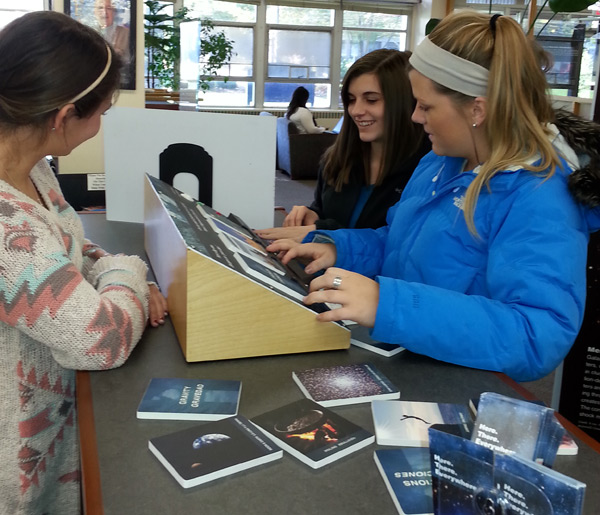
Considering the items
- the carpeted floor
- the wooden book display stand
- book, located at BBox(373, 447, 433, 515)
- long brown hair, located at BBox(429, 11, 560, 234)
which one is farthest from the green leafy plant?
book, located at BBox(373, 447, 433, 515)

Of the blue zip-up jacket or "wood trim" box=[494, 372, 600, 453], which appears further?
the blue zip-up jacket

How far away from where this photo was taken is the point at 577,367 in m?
1.95

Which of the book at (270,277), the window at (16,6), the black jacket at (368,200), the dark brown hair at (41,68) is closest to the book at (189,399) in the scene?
the book at (270,277)

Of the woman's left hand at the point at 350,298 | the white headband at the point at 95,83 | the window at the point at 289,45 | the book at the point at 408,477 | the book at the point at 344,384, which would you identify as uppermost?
the window at the point at 289,45

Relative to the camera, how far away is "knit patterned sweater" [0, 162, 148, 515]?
2.94ft

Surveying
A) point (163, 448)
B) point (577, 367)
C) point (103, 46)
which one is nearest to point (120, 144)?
point (103, 46)

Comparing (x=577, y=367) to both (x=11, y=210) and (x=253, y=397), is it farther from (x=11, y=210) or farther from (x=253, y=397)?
(x=11, y=210)

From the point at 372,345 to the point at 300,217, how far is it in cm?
109

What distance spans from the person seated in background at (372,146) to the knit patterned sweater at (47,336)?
33.3 inches

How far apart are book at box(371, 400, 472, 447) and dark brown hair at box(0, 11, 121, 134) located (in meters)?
0.68

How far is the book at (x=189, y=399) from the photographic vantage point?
85 centimetres

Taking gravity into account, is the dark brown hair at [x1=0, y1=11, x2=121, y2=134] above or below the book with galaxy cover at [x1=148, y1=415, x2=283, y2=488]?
above

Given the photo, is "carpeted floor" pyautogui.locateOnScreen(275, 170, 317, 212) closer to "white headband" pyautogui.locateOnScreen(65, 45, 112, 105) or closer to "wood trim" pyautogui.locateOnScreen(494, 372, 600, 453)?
"white headband" pyautogui.locateOnScreen(65, 45, 112, 105)

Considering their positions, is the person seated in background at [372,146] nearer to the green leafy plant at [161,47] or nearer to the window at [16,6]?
the green leafy plant at [161,47]
